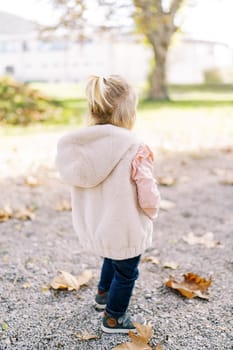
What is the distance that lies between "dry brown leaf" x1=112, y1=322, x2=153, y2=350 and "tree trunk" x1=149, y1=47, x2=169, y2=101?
516 inches

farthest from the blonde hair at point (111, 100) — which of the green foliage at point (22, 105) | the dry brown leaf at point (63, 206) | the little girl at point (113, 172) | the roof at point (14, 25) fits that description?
the roof at point (14, 25)

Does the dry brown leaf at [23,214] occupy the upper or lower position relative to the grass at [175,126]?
upper

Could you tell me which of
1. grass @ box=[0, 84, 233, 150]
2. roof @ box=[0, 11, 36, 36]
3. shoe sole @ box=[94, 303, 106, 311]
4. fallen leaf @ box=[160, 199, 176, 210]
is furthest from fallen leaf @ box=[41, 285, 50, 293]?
roof @ box=[0, 11, 36, 36]

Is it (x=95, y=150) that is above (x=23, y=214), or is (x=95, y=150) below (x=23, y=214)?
above

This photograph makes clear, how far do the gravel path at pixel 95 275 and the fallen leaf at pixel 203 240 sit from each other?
0.04 metres

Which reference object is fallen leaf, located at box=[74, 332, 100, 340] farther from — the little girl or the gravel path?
the little girl

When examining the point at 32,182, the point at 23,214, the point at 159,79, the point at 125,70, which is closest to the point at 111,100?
the point at 23,214

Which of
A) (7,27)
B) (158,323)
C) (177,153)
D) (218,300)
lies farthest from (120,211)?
(7,27)

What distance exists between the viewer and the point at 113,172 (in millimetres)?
1986

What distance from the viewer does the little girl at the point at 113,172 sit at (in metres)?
1.96

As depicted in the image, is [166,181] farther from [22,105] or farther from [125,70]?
[125,70]

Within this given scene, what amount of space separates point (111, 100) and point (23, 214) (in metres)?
1.88

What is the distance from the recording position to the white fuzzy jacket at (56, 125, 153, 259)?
196cm

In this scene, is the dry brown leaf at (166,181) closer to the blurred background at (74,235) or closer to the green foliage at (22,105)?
the blurred background at (74,235)
